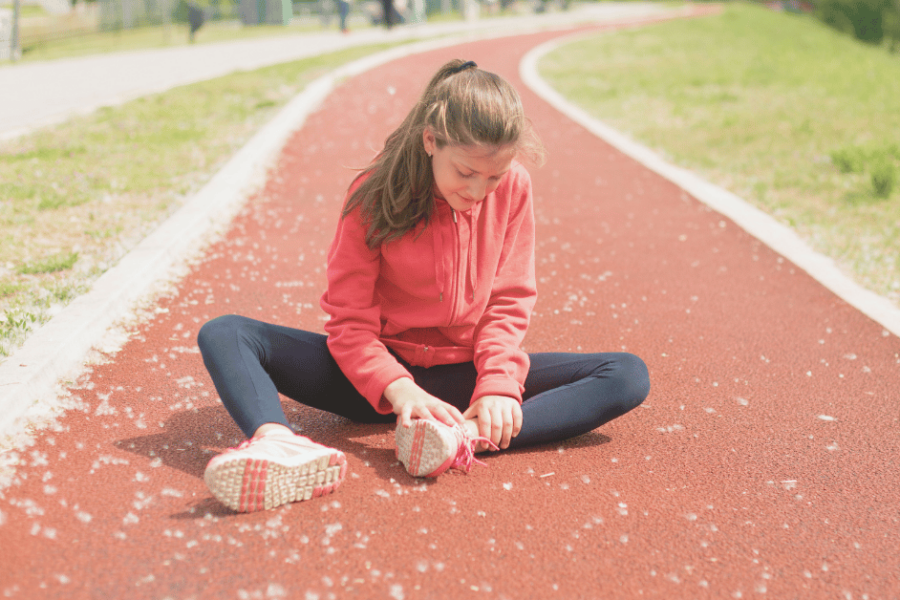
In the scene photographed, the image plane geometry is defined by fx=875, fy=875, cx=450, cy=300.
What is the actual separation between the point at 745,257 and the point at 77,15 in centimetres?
4025

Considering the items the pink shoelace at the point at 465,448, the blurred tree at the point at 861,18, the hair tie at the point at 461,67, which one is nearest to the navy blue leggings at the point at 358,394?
the pink shoelace at the point at 465,448

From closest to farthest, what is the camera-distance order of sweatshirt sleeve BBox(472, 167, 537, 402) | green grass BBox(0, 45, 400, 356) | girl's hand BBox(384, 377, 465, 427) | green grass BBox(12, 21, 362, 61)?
girl's hand BBox(384, 377, 465, 427)
sweatshirt sleeve BBox(472, 167, 537, 402)
green grass BBox(0, 45, 400, 356)
green grass BBox(12, 21, 362, 61)

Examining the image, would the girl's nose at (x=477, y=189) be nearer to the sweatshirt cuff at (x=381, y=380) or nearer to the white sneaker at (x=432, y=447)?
the sweatshirt cuff at (x=381, y=380)

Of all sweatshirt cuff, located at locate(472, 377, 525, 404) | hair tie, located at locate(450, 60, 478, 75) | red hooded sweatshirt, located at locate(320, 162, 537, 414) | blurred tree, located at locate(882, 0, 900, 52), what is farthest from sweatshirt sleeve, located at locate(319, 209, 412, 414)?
blurred tree, located at locate(882, 0, 900, 52)

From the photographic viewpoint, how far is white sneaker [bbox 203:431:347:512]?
2.65 metres

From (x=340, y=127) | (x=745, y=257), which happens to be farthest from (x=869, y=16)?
(x=745, y=257)

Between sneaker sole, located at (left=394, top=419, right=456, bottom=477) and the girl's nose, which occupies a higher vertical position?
the girl's nose

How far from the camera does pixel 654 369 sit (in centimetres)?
423

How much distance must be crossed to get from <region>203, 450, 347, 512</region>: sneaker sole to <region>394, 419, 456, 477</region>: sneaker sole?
243 mm

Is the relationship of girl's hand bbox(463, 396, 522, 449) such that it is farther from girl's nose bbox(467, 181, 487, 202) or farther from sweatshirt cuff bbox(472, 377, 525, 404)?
girl's nose bbox(467, 181, 487, 202)

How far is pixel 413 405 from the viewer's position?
300 cm

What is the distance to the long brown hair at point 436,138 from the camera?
291 cm

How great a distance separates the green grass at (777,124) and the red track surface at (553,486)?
1603mm

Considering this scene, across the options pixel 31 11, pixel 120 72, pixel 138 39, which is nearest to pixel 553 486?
pixel 120 72
